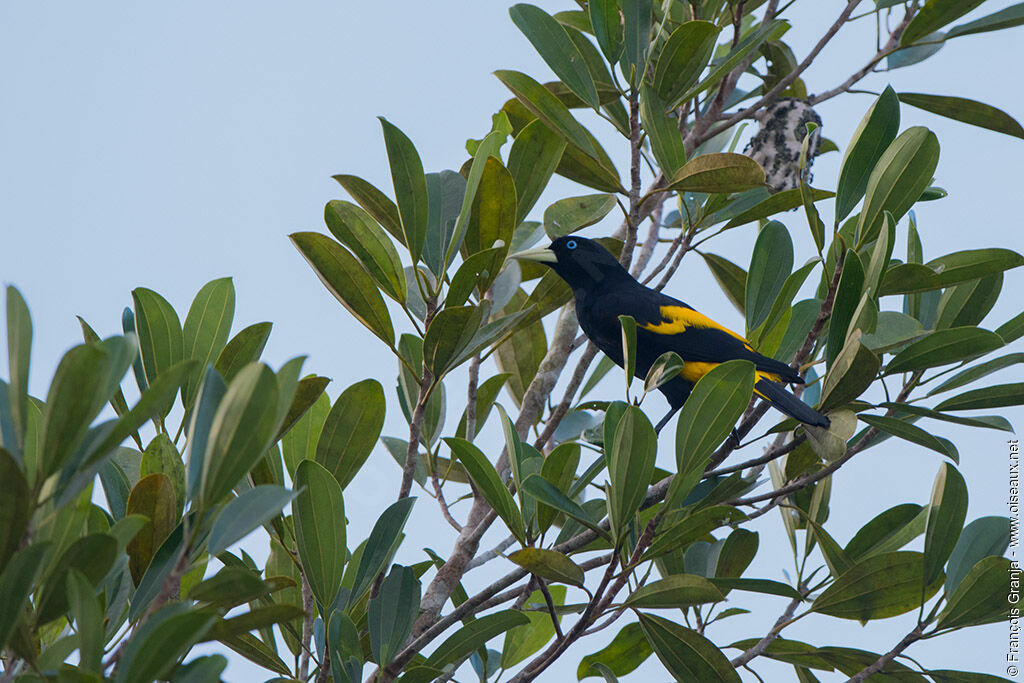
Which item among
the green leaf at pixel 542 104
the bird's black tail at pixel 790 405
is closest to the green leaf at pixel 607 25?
the green leaf at pixel 542 104

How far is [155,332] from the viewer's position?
67.3 inches

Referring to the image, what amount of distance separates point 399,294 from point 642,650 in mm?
998

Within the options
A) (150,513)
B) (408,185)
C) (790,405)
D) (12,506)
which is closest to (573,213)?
(408,185)

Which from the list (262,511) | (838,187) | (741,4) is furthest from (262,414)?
(741,4)

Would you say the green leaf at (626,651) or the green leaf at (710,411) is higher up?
the green leaf at (710,411)

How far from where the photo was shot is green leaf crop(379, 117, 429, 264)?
5.89 ft

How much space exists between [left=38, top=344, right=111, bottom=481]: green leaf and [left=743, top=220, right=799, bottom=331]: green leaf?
60.8 inches

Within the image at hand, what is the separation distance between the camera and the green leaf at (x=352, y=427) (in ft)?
5.96

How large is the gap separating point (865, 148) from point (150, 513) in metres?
1.48

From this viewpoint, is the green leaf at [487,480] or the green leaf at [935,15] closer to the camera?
the green leaf at [487,480]

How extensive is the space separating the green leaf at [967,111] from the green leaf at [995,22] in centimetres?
20

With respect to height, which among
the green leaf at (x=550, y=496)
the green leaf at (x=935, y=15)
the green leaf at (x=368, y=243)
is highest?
the green leaf at (x=935, y=15)

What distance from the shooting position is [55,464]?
3.38 feet

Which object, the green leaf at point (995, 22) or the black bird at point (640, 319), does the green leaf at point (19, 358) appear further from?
the green leaf at point (995, 22)
